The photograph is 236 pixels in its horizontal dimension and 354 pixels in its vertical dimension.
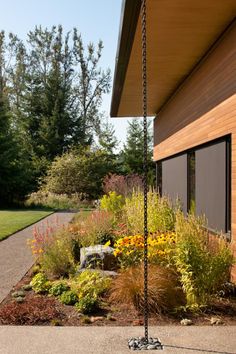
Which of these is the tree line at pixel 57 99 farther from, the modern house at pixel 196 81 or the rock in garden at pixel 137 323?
the rock in garden at pixel 137 323

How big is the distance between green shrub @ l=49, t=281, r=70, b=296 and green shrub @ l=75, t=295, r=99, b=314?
64 cm

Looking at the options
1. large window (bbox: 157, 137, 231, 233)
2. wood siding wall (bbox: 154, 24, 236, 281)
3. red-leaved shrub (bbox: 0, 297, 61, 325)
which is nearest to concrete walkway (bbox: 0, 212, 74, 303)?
red-leaved shrub (bbox: 0, 297, 61, 325)

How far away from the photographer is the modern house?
5.41 metres

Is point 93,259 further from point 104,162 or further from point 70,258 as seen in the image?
point 104,162

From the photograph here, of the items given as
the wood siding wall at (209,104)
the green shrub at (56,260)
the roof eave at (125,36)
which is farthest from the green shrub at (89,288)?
the roof eave at (125,36)

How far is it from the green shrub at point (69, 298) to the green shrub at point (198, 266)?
121 centimetres

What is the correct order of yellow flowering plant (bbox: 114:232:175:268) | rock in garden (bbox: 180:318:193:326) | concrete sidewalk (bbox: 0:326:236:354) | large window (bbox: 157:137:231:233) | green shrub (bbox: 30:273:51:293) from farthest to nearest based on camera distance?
1. large window (bbox: 157:137:231:233)
2. yellow flowering plant (bbox: 114:232:175:268)
3. green shrub (bbox: 30:273:51:293)
4. rock in garden (bbox: 180:318:193:326)
5. concrete sidewalk (bbox: 0:326:236:354)

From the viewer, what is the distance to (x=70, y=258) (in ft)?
21.9

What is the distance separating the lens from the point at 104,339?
3.86 meters

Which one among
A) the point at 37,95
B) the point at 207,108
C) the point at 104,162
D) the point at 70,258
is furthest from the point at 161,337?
the point at 37,95

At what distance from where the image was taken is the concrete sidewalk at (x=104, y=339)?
3572 millimetres

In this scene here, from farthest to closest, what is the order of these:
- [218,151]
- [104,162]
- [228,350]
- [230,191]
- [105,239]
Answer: [104,162], [105,239], [218,151], [230,191], [228,350]

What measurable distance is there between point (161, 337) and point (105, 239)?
163 inches

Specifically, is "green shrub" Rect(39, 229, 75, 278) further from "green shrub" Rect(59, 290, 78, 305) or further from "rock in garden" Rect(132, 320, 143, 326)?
"rock in garden" Rect(132, 320, 143, 326)
